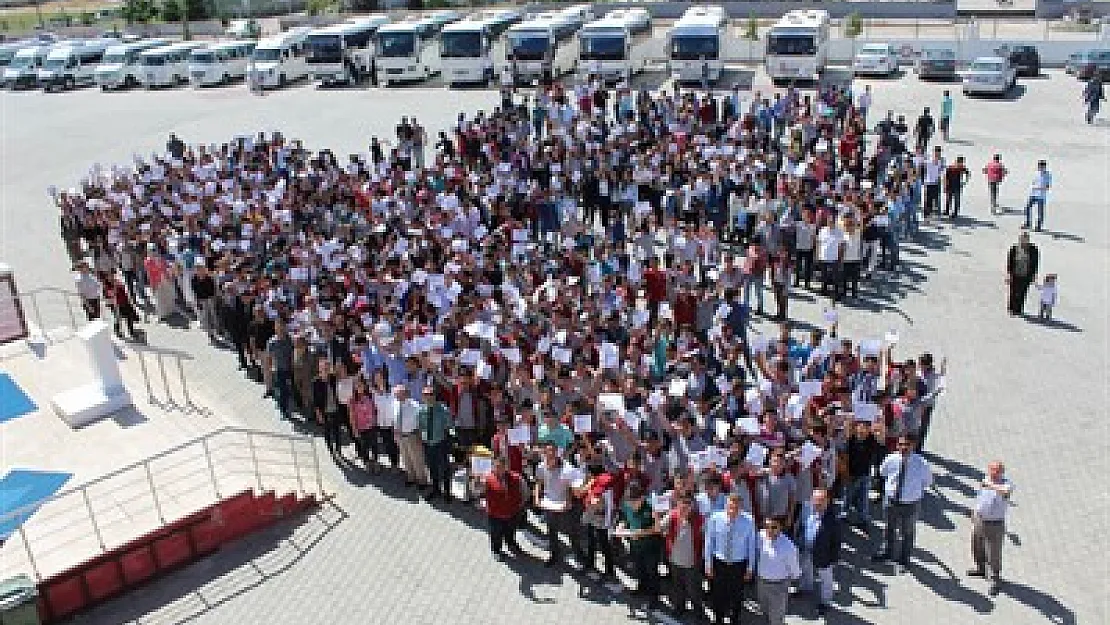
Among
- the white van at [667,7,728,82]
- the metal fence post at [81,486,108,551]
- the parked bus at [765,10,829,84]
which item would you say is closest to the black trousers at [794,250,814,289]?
the metal fence post at [81,486,108,551]

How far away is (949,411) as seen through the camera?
13969 millimetres

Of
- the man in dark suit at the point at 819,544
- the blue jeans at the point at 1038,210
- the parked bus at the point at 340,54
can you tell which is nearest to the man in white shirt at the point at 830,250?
the blue jeans at the point at 1038,210

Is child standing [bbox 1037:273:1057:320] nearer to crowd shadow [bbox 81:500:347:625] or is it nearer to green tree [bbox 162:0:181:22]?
crowd shadow [bbox 81:500:347:625]

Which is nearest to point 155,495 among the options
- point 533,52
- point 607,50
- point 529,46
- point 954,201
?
point 954,201

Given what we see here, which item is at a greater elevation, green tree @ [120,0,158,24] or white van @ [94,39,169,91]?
green tree @ [120,0,158,24]

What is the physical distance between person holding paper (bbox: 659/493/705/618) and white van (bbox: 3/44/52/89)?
5230 cm

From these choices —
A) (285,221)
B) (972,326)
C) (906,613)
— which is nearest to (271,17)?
(285,221)

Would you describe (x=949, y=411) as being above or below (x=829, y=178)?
below

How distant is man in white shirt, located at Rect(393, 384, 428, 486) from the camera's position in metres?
12.1

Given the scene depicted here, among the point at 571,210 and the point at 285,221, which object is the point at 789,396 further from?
the point at 285,221

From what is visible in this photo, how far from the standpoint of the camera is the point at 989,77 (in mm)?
33562

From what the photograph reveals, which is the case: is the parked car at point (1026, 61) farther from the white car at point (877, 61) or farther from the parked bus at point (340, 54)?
the parked bus at point (340, 54)

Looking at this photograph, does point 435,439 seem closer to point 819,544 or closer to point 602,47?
point 819,544

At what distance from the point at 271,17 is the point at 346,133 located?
47.3 metres
